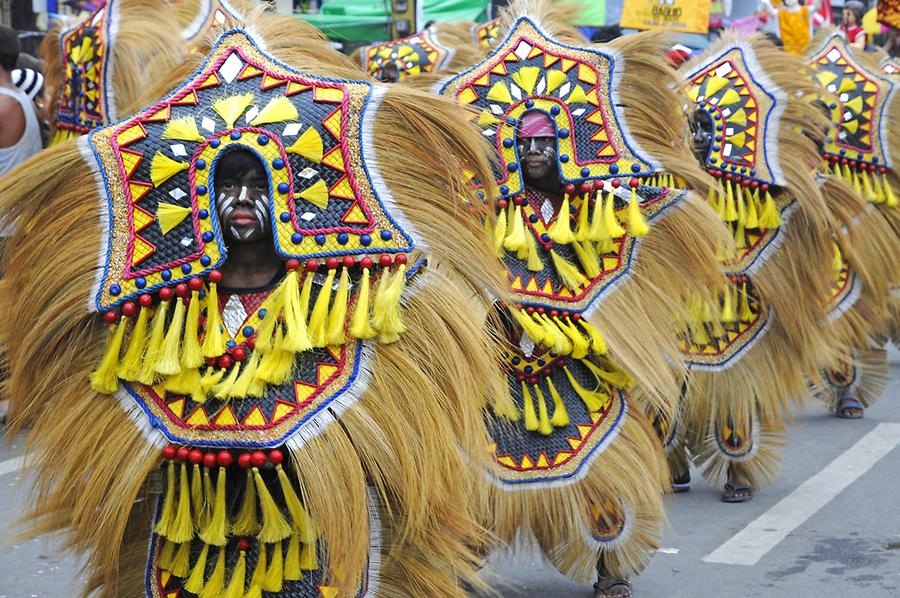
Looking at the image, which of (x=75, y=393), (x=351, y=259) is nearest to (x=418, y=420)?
(x=351, y=259)

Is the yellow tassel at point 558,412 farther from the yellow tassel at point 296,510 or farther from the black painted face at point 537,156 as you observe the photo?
the yellow tassel at point 296,510

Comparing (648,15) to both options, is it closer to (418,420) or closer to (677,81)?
(677,81)

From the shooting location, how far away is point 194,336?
345 cm

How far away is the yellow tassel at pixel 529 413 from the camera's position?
4.91m

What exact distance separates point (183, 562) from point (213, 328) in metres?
0.55

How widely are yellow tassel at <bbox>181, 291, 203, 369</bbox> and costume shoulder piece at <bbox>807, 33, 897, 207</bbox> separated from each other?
578cm

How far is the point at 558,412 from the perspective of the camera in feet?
16.2

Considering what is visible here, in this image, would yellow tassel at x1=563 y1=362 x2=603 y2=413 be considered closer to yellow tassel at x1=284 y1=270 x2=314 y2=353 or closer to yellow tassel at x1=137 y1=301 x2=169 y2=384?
yellow tassel at x1=284 y1=270 x2=314 y2=353

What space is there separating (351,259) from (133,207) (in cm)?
51

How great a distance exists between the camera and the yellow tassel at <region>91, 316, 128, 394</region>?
3.43 m

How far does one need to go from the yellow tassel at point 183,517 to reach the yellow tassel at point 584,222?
1926 mm

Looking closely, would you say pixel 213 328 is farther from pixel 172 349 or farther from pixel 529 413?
pixel 529 413

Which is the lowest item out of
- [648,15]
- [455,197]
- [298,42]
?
[648,15]

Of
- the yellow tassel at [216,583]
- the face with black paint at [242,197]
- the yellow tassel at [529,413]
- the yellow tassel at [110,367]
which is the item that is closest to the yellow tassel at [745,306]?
the yellow tassel at [529,413]
